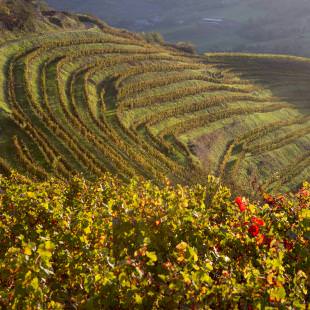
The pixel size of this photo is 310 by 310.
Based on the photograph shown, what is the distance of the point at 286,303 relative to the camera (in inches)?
465

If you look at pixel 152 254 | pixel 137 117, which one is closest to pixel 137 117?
pixel 137 117

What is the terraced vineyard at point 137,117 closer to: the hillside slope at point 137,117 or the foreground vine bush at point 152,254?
the hillside slope at point 137,117

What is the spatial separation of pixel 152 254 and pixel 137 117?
5126 cm

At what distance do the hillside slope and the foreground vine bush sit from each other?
25.2m

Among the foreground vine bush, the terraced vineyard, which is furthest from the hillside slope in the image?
the foreground vine bush

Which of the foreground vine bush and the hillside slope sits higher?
the foreground vine bush

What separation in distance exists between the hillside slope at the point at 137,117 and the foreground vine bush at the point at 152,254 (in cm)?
2516

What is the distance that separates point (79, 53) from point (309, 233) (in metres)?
65.3

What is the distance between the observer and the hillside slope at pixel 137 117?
48594 mm

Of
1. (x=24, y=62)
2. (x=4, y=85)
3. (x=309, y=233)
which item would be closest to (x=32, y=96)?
(x=4, y=85)

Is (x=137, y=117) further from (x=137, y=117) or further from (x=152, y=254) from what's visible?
(x=152, y=254)

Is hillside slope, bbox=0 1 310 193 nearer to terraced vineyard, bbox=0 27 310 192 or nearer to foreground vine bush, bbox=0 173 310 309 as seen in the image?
terraced vineyard, bbox=0 27 310 192

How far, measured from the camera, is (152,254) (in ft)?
41.4

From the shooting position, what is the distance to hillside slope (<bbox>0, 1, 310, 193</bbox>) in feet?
159
